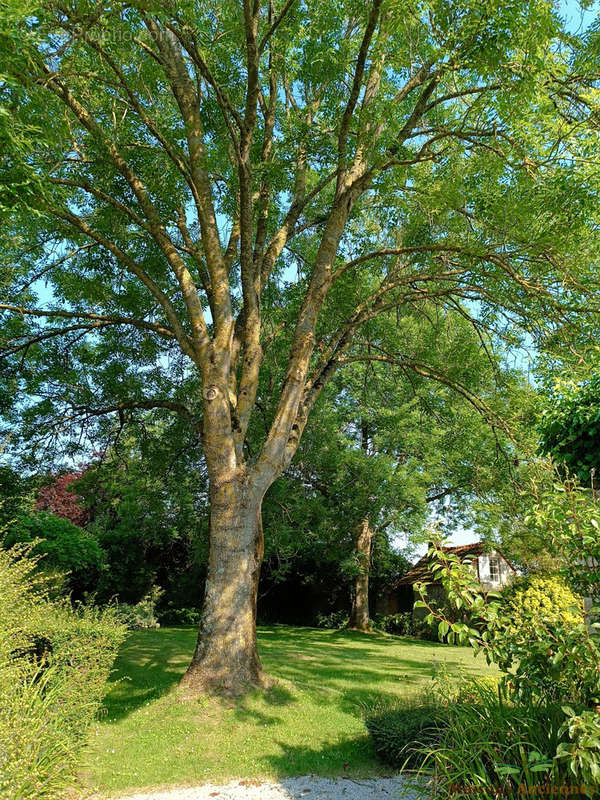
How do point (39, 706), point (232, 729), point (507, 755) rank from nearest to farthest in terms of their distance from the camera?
point (507, 755) < point (39, 706) < point (232, 729)

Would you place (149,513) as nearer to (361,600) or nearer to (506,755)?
(361,600)

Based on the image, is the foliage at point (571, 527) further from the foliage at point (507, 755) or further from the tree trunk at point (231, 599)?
the tree trunk at point (231, 599)

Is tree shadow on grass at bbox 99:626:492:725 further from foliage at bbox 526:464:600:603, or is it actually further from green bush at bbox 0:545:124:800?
foliage at bbox 526:464:600:603

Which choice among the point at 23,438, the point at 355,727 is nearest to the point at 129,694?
the point at 355,727

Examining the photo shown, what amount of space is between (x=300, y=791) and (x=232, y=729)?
1429 millimetres

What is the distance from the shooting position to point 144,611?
18062mm

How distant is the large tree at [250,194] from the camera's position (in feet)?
20.0

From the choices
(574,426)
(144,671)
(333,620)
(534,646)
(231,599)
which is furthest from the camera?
(333,620)

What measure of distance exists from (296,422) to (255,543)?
6.23 feet

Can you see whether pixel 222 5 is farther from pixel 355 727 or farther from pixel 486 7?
pixel 355 727

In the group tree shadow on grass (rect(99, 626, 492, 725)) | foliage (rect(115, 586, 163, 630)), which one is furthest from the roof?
foliage (rect(115, 586, 163, 630))

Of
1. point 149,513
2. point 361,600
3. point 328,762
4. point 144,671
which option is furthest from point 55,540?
point 361,600

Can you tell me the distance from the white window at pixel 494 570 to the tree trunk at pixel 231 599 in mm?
17736

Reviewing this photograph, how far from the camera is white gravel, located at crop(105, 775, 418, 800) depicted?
467 centimetres
